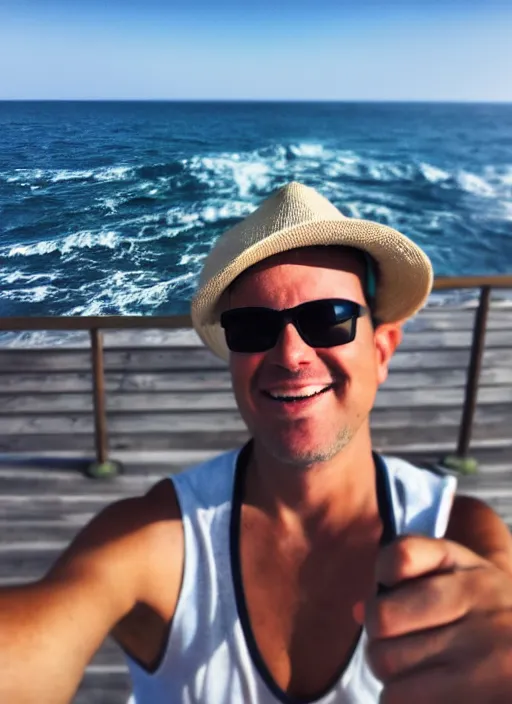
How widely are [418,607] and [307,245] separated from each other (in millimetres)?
620

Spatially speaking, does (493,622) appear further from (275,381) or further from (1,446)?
(1,446)

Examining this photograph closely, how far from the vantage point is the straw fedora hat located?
990mm

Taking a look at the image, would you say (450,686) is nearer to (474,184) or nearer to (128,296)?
(128,296)

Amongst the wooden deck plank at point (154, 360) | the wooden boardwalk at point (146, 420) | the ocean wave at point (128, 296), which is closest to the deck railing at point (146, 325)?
the wooden boardwalk at point (146, 420)

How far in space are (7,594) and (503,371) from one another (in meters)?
3.07

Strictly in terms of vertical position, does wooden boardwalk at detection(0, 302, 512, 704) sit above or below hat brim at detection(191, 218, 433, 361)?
below

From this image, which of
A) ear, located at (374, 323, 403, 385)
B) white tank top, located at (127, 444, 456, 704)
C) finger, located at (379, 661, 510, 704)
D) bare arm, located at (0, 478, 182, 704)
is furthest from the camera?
ear, located at (374, 323, 403, 385)

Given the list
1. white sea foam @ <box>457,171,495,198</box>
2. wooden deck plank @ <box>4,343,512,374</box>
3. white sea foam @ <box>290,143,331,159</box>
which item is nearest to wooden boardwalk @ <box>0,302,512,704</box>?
wooden deck plank @ <box>4,343,512,374</box>

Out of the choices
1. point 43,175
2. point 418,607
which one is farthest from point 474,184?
point 418,607

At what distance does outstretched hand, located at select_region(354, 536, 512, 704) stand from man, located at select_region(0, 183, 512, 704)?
9.7 inches

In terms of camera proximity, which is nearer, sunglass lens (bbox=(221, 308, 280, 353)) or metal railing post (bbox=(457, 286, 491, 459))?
sunglass lens (bbox=(221, 308, 280, 353))

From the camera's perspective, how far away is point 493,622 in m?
0.62

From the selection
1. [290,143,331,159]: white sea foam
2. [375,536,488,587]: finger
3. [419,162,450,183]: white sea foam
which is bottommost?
[375,536,488,587]: finger

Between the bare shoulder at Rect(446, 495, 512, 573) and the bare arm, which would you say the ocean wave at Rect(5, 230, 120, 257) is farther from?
the bare shoulder at Rect(446, 495, 512, 573)
